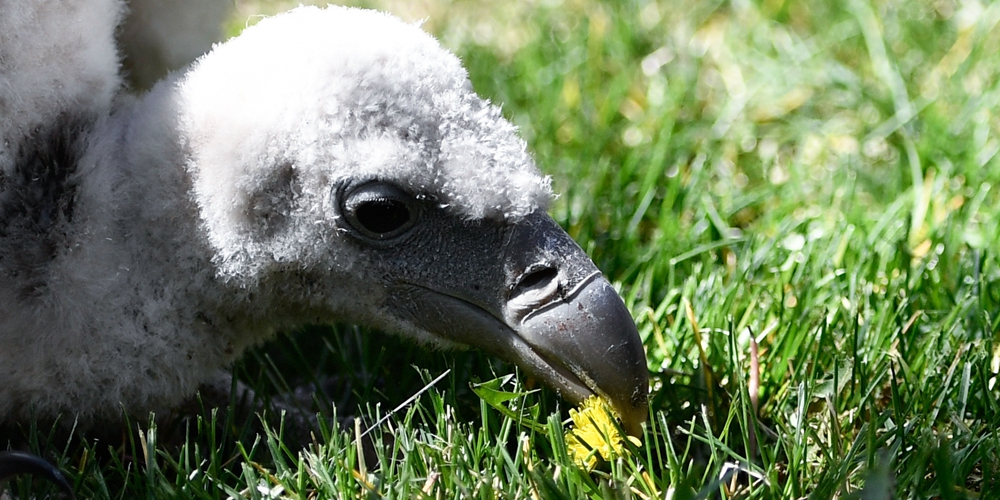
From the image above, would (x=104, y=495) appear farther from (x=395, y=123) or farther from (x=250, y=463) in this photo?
(x=395, y=123)

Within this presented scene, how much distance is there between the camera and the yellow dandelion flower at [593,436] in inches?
81.5

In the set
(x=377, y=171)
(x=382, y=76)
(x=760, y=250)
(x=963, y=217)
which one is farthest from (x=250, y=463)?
(x=963, y=217)

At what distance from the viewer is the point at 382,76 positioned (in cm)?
200

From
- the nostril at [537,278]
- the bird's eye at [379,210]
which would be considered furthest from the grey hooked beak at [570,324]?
the bird's eye at [379,210]

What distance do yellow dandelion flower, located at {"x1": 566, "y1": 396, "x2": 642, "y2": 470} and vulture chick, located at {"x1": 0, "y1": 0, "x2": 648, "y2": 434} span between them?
0.03m

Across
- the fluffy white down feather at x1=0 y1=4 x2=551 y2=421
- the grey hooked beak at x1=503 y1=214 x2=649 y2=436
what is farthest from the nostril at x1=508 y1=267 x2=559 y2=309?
the fluffy white down feather at x1=0 y1=4 x2=551 y2=421

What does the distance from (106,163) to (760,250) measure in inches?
65.0

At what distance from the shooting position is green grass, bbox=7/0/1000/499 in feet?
6.71

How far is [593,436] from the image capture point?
83.3 inches

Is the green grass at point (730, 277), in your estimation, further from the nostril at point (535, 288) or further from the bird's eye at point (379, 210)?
the bird's eye at point (379, 210)

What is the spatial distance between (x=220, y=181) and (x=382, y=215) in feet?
0.98

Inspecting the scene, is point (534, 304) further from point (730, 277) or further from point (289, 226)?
point (730, 277)

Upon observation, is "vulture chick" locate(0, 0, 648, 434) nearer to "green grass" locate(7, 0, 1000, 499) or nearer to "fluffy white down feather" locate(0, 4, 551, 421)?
"fluffy white down feather" locate(0, 4, 551, 421)

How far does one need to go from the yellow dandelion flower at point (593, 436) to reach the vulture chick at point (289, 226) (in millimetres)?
34
